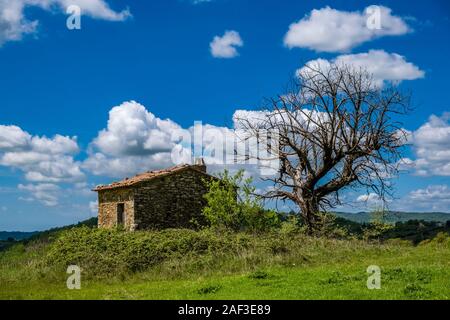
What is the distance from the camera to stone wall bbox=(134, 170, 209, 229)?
1266 inches

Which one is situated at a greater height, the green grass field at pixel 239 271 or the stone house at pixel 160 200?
the stone house at pixel 160 200

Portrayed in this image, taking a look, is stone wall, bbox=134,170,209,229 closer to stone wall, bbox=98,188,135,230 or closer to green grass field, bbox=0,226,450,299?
stone wall, bbox=98,188,135,230

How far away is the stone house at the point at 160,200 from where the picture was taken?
32.1 meters

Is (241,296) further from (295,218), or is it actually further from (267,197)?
(267,197)

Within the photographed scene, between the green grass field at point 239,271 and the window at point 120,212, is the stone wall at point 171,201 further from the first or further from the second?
the green grass field at point 239,271

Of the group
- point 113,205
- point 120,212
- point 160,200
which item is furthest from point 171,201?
point 113,205

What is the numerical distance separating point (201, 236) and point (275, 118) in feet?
34.8

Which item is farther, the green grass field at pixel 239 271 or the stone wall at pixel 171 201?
the stone wall at pixel 171 201

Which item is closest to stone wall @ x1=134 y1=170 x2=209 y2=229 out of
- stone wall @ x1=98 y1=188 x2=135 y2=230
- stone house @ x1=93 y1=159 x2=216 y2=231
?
stone house @ x1=93 y1=159 x2=216 y2=231

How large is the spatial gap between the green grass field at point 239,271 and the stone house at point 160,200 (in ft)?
19.8

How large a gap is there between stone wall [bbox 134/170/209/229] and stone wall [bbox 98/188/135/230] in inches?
24.0

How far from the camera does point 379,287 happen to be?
1294 cm

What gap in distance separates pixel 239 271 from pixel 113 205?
60.1 feet

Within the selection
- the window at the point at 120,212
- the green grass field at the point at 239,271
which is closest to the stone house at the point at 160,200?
the window at the point at 120,212
